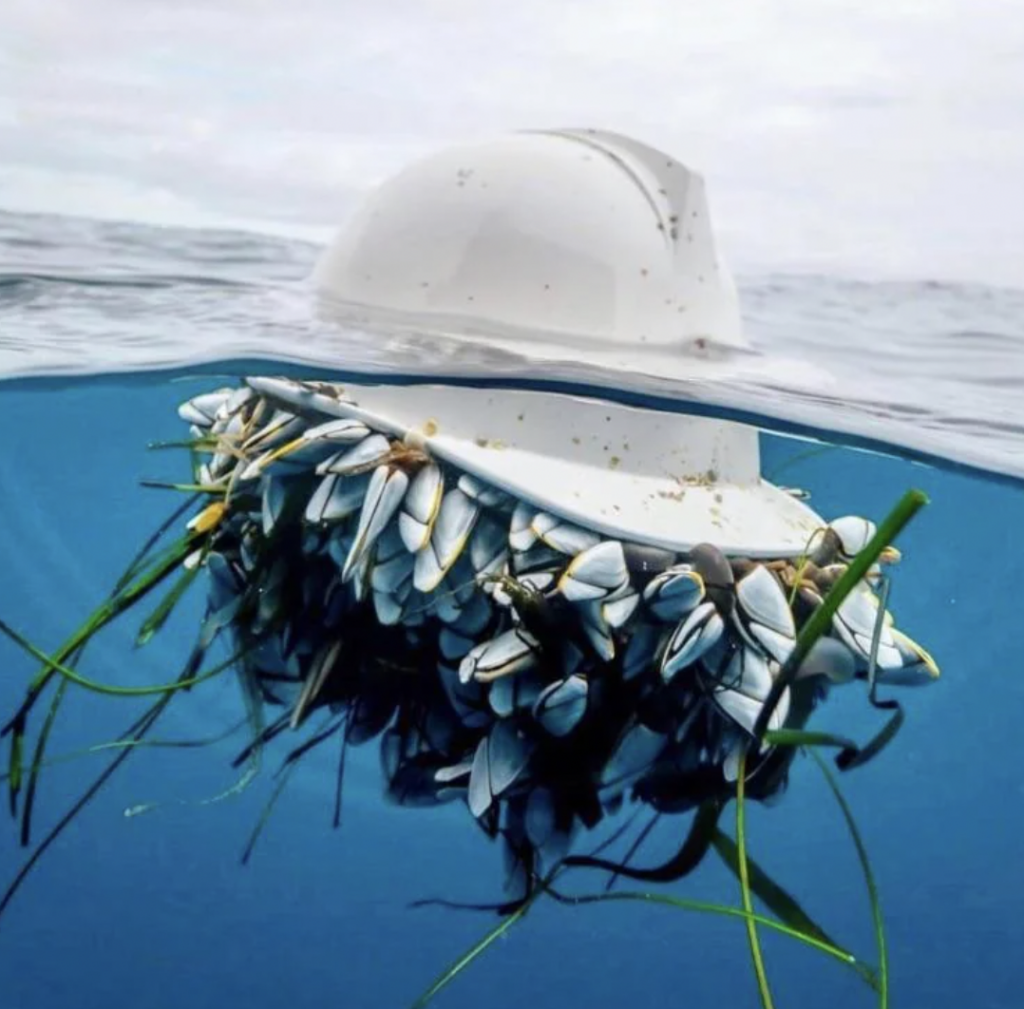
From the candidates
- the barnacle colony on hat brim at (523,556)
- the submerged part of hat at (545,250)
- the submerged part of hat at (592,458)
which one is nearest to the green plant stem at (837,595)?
the barnacle colony on hat brim at (523,556)

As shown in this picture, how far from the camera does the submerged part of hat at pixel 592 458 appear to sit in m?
1.63

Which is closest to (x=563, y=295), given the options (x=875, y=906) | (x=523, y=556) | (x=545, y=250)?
(x=545, y=250)

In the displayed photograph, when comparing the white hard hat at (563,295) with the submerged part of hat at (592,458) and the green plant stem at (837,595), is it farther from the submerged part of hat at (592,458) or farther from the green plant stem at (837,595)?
the green plant stem at (837,595)

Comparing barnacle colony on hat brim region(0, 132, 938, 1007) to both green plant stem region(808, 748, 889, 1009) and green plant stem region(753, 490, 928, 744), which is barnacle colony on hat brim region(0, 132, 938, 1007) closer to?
green plant stem region(753, 490, 928, 744)

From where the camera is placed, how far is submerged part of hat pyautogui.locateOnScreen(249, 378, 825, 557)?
5.33ft

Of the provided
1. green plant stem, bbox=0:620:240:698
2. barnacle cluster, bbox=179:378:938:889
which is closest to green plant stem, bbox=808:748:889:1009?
barnacle cluster, bbox=179:378:938:889

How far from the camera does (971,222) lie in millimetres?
2287

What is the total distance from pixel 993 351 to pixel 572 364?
1.22 metres

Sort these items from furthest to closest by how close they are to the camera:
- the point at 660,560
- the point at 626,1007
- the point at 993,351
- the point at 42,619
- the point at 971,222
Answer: the point at 626,1007
the point at 42,619
the point at 993,351
the point at 971,222
the point at 660,560

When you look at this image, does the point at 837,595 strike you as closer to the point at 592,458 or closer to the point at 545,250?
the point at 592,458

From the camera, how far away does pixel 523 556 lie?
1.60 metres

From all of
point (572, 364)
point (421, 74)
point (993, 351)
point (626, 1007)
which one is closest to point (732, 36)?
point (421, 74)

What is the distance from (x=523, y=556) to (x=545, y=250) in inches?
18.9

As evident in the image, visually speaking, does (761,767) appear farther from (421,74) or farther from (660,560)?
(421,74)
